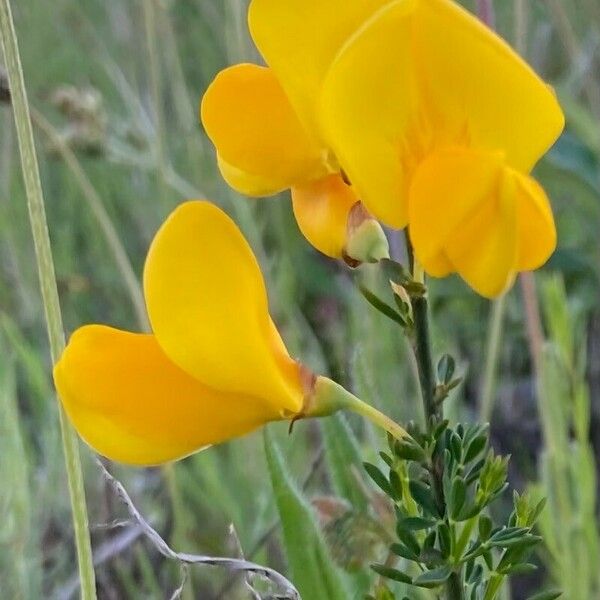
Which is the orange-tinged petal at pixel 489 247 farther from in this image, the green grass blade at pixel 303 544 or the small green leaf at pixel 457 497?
the green grass blade at pixel 303 544

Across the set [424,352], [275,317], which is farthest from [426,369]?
[275,317]

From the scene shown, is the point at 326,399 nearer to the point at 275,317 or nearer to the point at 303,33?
the point at 303,33

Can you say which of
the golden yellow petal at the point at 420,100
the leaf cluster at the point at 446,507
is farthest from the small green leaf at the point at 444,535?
the golden yellow petal at the point at 420,100

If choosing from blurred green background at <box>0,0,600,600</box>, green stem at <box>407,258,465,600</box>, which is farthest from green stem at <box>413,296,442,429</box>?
blurred green background at <box>0,0,600,600</box>

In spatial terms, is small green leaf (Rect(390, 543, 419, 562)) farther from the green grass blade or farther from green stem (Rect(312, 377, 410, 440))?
A: the green grass blade

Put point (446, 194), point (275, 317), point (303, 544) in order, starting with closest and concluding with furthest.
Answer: point (446, 194), point (303, 544), point (275, 317)

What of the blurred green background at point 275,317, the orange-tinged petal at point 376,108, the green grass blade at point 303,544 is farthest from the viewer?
the blurred green background at point 275,317
